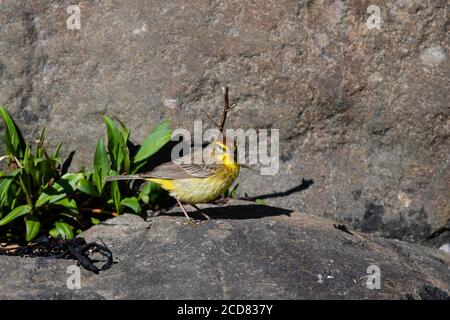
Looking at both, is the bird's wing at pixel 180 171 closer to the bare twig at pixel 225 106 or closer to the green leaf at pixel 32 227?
the bare twig at pixel 225 106

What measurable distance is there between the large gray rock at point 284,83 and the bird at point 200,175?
718mm

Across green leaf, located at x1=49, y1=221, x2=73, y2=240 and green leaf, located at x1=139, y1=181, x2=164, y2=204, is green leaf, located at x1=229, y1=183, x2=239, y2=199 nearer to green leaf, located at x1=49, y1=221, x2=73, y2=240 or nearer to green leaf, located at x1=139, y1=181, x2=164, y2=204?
green leaf, located at x1=139, y1=181, x2=164, y2=204

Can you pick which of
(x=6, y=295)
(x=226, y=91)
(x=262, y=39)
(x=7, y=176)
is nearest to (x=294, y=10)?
(x=262, y=39)

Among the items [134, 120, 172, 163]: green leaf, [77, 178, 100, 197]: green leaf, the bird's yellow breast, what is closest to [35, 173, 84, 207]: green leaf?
[77, 178, 100, 197]: green leaf

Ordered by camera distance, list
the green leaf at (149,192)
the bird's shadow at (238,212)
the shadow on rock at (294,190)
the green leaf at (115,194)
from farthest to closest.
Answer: the shadow on rock at (294,190), the green leaf at (149,192), the green leaf at (115,194), the bird's shadow at (238,212)

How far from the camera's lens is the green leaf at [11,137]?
7.88 metres

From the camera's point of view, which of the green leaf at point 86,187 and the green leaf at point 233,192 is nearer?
the green leaf at point 86,187

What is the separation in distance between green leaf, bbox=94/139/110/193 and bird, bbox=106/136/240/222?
0.23m

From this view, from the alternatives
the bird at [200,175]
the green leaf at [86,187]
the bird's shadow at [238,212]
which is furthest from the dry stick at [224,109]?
the green leaf at [86,187]

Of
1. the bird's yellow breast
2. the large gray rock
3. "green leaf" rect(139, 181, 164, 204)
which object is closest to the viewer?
the bird's yellow breast

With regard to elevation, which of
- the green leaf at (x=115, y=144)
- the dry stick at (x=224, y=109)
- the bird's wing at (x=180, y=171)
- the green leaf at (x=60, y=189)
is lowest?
the green leaf at (x=60, y=189)

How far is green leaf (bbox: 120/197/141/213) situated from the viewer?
7.95 meters

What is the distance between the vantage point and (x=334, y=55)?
27.2 feet

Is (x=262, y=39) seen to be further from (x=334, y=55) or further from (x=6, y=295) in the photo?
(x=6, y=295)
